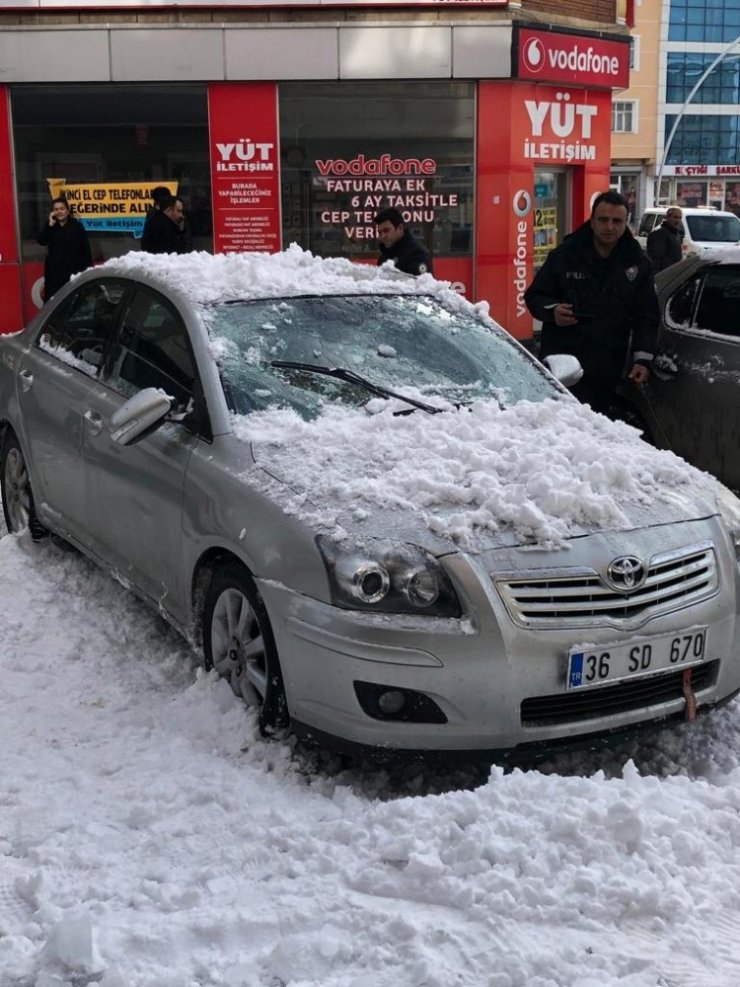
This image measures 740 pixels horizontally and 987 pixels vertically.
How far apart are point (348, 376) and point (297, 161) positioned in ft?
33.6

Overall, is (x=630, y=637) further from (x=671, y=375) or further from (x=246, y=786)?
(x=671, y=375)

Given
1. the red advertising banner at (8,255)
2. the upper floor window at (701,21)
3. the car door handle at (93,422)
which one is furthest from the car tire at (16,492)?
the upper floor window at (701,21)

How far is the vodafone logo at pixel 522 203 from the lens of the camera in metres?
14.4

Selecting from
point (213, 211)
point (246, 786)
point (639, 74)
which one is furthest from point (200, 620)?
point (639, 74)

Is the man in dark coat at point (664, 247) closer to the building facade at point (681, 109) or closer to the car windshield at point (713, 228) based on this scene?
the car windshield at point (713, 228)

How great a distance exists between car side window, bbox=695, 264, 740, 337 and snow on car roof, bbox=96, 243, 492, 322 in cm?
217

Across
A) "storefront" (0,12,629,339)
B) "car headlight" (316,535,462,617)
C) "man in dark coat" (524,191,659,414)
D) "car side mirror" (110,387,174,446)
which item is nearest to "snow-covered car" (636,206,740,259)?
"storefront" (0,12,629,339)

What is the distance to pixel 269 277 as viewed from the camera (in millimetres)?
4922

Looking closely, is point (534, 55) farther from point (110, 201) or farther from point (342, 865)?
point (342, 865)

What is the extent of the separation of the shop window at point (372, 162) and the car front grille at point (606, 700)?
11.2 m

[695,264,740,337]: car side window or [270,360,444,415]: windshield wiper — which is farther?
[695,264,740,337]: car side window

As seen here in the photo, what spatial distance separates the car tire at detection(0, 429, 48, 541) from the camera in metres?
5.96

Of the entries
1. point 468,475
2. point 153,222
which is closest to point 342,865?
point 468,475

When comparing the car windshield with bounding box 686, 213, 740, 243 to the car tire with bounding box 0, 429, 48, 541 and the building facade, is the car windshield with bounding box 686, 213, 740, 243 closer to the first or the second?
the car tire with bounding box 0, 429, 48, 541
